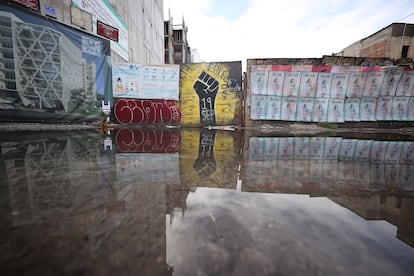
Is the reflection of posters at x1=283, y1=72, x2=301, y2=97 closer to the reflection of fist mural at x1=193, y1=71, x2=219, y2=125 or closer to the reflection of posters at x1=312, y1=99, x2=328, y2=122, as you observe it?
the reflection of posters at x1=312, y1=99, x2=328, y2=122

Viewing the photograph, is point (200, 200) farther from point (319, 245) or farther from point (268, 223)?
point (319, 245)

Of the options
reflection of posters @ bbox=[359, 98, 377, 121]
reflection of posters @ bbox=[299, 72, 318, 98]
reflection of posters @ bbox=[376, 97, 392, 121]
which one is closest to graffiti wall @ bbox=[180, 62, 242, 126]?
reflection of posters @ bbox=[299, 72, 318, 98]

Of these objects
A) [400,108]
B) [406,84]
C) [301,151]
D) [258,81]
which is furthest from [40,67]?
[406,84]

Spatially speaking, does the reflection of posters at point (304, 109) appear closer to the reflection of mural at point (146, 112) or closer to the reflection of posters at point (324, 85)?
the reflection of posters at point (324, 85)

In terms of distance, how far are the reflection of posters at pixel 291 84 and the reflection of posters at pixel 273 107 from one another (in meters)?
0.43

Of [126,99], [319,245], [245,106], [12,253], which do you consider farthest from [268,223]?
[126,99]

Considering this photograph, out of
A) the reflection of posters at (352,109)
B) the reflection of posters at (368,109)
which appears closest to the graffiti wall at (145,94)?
the reflection of posters at (352,109)

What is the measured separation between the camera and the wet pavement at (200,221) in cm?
60

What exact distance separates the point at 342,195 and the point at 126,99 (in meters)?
7.93

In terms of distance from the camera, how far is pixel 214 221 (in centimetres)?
87

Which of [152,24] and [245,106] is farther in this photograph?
[152,24]

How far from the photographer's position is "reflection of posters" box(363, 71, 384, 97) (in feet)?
24.7

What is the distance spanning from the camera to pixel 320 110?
7680 mm

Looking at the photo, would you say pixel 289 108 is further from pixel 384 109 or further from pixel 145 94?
pixel 145 94
